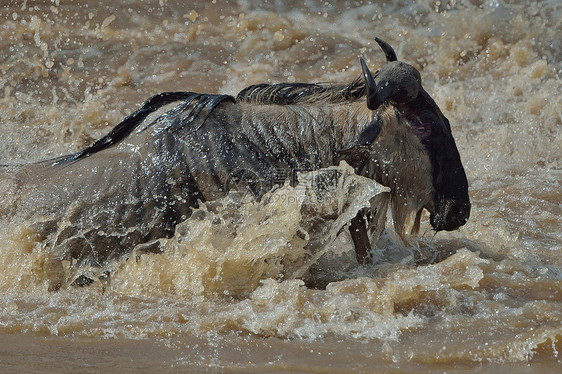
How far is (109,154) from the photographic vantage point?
17.3ft

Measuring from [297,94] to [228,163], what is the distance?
0.69 m

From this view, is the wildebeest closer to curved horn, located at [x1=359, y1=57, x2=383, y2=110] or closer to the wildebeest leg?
the wildebeest leg

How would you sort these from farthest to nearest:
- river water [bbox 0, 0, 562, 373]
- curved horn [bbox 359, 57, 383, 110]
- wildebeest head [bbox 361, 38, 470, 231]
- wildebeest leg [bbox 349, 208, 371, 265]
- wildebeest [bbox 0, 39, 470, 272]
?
wildebeest leg [bbox 349, 208, 371, 265]
wildebeest [bbox 0, 39, 470, 272]
wildebeest head [bbox 361, 38, 470, 231]
curved horn [bbox 359, 57, 383, 110]
river water [bbox 0, 0, 562, 373]

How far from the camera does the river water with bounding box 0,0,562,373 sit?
4.04m

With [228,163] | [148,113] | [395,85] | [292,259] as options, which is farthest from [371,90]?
[148,113]

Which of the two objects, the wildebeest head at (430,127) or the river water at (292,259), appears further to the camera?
the wildebeest head at (430,127)

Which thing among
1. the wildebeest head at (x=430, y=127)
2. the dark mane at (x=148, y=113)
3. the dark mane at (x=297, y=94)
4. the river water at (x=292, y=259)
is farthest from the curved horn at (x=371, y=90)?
the dark mane at (x=148, y=113)

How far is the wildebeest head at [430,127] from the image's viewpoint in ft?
15.9

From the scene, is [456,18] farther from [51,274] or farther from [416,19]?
[51,274]

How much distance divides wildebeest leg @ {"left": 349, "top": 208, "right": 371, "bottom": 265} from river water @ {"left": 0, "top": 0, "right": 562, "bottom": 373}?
0.10 m

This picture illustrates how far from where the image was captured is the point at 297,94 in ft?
17.5

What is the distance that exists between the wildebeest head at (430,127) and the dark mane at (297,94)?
297mm

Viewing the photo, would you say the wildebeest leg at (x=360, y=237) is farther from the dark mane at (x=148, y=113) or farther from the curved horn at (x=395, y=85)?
the dark mane at (x=148, y=113)

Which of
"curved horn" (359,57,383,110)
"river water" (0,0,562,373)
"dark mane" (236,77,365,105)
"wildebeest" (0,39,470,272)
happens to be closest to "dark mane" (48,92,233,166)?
"wildebeest" (0,39,470,272)
